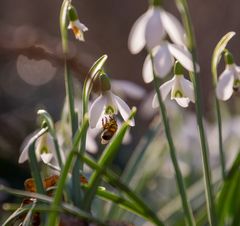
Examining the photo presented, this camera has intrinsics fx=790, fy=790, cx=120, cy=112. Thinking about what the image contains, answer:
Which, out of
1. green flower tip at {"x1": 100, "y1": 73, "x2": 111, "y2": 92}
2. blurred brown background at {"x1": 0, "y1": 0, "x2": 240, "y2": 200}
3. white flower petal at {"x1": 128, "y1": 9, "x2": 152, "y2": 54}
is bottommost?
blurred brown background at {"x1": 0, "y1": 0, "x2": 240, "y2": 200}

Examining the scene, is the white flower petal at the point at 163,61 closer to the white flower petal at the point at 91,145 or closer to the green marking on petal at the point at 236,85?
the green marking on petal at the point at 236,85

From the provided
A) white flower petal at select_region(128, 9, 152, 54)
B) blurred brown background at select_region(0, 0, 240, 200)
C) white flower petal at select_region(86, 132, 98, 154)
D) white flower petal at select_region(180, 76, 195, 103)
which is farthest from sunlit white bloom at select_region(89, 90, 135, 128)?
blurred brown background at select_region(0, 0, 240, 200)

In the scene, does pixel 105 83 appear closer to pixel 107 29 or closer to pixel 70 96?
pixel 70 96

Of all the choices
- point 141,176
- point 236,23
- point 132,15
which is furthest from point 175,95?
point 132,15

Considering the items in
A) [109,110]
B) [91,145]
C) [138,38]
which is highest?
[138,38]

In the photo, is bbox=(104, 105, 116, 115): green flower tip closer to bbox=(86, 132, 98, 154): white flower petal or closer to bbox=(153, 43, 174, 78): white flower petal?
bbox=(153, 43, 174, 78): white flower petal

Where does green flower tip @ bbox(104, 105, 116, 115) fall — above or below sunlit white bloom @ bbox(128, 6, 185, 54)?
below

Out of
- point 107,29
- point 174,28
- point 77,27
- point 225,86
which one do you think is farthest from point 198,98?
point 107,29
